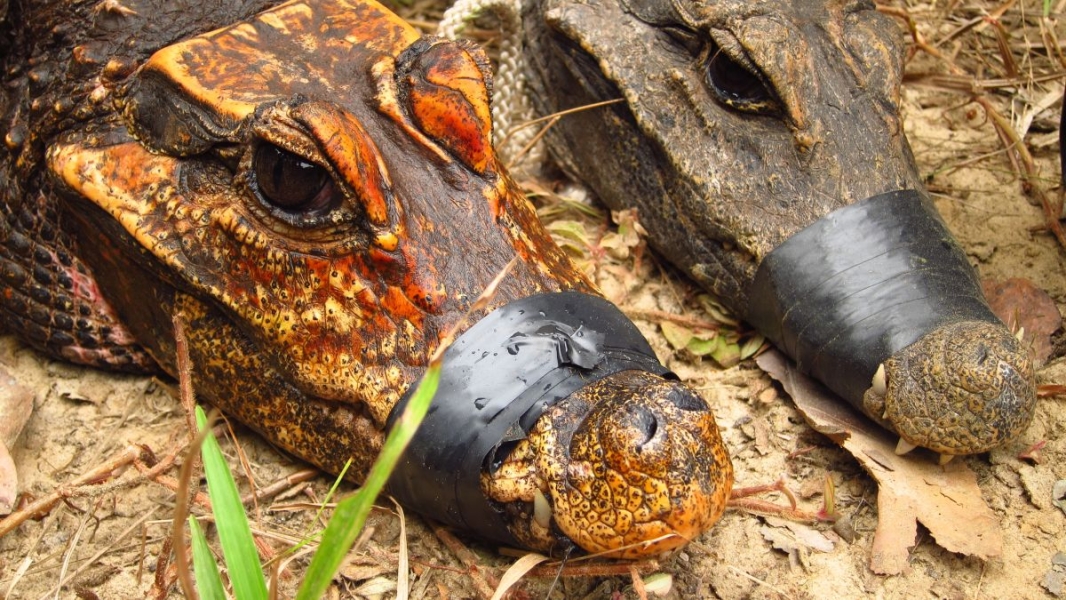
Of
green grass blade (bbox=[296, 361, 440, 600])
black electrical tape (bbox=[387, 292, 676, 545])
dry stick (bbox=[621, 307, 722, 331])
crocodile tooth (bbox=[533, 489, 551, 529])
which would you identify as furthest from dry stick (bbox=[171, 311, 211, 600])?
dry stick (bbox=[621, 307, 722, 331])

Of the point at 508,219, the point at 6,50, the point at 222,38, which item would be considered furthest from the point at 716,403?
the point at 6,50

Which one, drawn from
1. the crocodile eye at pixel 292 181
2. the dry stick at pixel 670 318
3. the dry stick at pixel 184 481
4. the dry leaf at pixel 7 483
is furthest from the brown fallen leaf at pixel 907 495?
the dry leaf at pixel 7 483

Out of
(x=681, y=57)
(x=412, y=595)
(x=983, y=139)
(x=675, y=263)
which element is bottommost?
(x=412, y=595)

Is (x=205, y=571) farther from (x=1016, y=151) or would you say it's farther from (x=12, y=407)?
(x=1016, y=151)

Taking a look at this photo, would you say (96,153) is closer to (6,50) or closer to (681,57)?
(6,50)

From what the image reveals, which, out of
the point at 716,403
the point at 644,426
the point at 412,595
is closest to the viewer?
the point at 644,426

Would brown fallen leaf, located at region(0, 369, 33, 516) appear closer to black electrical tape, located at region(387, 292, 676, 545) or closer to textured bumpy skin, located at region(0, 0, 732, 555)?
textured bumpy skin, located at region(0, 0, 732, 555)
